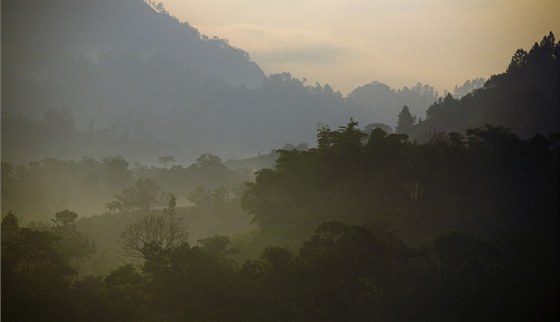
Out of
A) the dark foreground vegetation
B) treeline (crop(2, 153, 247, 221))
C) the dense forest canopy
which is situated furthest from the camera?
treeline (crop(2, 153, 247, 221))

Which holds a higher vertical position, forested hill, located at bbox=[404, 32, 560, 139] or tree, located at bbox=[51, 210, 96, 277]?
forested hill, located at bbox=[404, 32, 560, 139]

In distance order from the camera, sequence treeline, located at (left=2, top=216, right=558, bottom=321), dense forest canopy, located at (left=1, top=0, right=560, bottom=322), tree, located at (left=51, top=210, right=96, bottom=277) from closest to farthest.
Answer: treeline, located at (left=2, top=216, right=558, bottom=321)
dense forest canopy, located at (left=1, top=0, right=560, bottom=322)
tree, located at (left=51, top=210, right=96, bottom=277)

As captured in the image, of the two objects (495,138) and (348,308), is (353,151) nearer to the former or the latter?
(495,138)

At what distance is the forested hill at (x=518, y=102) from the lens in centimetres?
6606

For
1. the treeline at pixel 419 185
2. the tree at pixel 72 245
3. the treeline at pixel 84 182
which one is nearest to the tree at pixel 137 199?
the treeline at pixel 84 182

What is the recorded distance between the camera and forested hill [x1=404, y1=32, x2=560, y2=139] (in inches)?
2601

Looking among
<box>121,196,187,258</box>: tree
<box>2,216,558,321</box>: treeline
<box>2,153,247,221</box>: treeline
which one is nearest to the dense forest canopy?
<box>2,216,558,321</box>: treeline

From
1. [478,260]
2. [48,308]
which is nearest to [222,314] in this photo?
[48,308]

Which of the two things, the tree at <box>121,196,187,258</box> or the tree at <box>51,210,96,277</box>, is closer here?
the tree at <box>121,196,187,258</box>

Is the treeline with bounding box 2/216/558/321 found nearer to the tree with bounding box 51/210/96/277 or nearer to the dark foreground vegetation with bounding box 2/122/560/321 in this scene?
the dark foreground vegetation with bounding box 2/122/560/321

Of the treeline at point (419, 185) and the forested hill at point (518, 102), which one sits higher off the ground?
the forested hill at point (518, 102)

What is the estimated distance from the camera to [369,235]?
1247 inches

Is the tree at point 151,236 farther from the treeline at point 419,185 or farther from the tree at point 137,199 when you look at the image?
the tree at point 137,199

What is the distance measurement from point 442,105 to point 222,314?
76.7 metres
